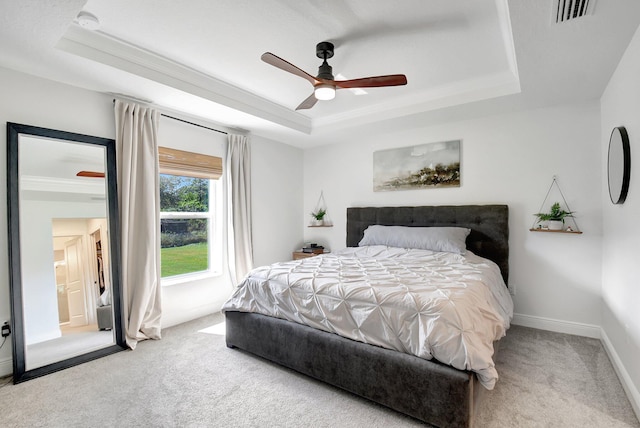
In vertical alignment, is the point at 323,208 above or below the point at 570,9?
below

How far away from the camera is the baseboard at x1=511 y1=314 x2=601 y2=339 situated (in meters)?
3.00

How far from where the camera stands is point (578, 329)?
121 inches

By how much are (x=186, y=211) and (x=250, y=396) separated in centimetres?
241

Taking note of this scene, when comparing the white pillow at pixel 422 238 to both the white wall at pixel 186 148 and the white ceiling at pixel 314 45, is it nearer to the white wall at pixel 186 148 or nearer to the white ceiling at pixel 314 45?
the white ceiling at pixel 314 45

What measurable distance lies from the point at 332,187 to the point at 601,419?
379 centimetres

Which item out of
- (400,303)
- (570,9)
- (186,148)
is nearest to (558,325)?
(400,303)

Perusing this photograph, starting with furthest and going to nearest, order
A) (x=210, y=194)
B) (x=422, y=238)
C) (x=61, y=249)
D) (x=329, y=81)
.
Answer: (x=210, y=194) < (x=422, y=238) < (x=61, y=249) < (x=329, y=81)

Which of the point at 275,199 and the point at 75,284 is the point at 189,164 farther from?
the point at 75,284

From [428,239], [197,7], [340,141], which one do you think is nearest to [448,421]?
[428,239]

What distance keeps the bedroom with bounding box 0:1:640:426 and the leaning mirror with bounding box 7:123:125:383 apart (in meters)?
0.12

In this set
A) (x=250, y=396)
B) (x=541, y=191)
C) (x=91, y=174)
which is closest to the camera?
(x=250, y=396)

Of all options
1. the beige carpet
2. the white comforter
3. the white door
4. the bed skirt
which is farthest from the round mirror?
the white door

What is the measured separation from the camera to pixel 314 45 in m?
2.43

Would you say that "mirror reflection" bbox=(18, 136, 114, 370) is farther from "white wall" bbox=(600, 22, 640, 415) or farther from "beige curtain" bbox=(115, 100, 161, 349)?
"white wall" bbox=(600, 22, 640, 415)
